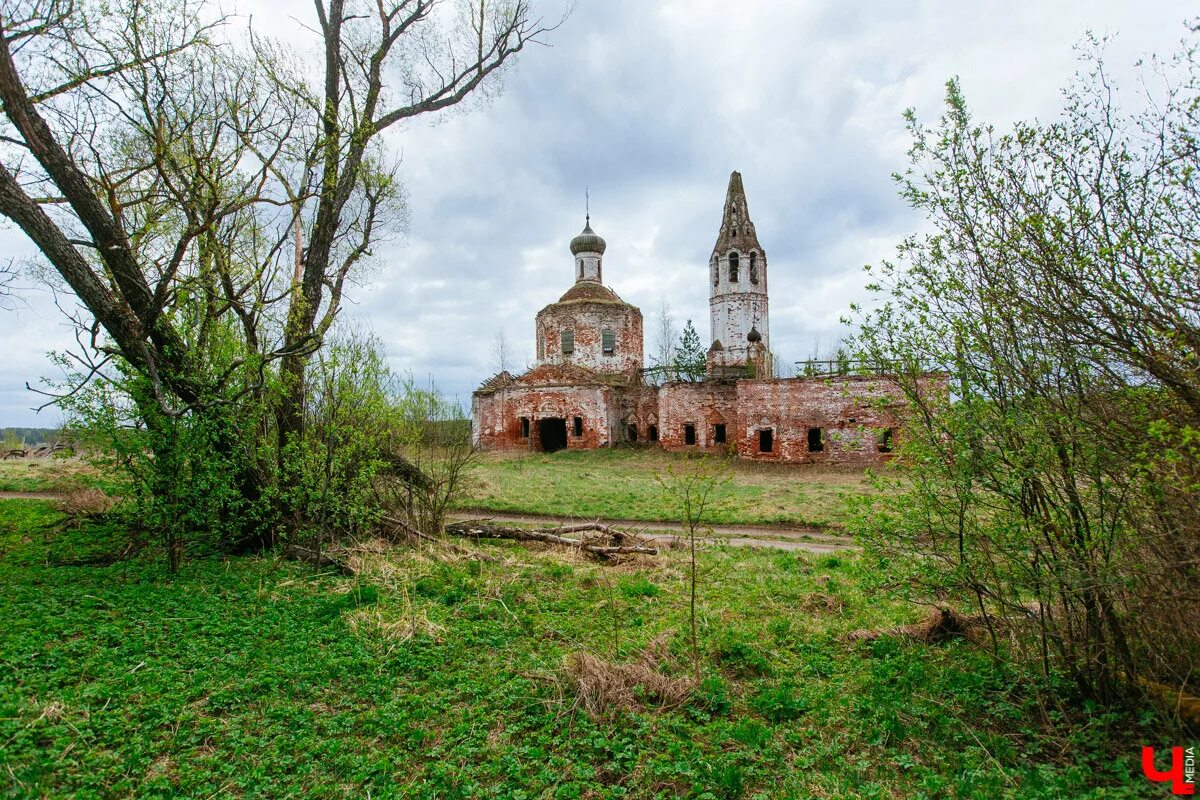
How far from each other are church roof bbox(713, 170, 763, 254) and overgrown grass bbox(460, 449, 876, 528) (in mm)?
11462

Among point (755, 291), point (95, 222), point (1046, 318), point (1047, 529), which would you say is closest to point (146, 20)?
point (95, 222)

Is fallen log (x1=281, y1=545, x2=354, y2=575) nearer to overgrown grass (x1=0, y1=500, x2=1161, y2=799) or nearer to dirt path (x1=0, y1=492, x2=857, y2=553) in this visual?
overgrown grass (x1=0, y1=500, x2=1161, y2=799)

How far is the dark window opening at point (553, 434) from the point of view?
32781 millimetres

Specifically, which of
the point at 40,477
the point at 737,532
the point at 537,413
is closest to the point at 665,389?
the point at 537,413

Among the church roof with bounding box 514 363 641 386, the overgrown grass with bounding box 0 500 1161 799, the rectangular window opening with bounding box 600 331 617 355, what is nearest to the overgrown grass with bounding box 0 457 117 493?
the overgrown grass with bounding box 0 500 1161 799

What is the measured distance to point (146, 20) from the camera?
7305 millimetres

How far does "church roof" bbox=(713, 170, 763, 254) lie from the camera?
3166 cm

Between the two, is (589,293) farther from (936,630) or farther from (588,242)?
(936,630)

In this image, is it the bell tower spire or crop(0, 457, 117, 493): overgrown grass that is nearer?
crop(0, 457, 117, 493): overgrown grass

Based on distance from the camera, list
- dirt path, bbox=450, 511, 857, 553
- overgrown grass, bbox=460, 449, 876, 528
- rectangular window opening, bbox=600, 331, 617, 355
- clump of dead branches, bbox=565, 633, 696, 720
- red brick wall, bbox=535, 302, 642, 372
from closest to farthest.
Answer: clump of dead branches, bbox=565, 633, 696, 720, dirt path, bbox=450, 511, 857, 553, overgrown grass, bbox=460, 449, 876, 528, red brick wall, bbox=535, 302, 642, 372, rectangular window opening, bbox=600, 331, 617, 355

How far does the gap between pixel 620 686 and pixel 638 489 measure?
13878 millimetres

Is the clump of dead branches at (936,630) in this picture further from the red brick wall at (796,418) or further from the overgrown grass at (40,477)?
the red brick wall at (796,418)

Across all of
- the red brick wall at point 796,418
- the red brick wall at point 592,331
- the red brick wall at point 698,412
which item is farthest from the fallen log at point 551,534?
the red brick wall at point 592,331

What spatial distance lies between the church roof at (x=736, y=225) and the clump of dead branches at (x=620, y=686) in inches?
1152
